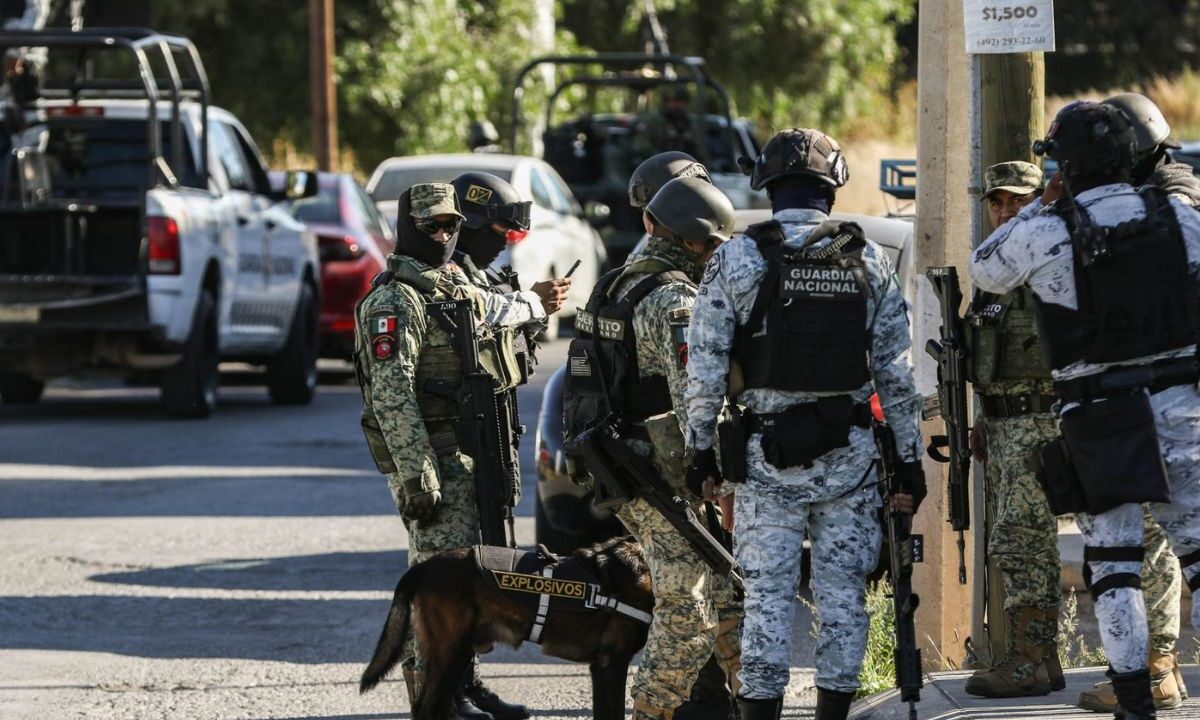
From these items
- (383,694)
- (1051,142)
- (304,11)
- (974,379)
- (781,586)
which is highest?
(304,11)

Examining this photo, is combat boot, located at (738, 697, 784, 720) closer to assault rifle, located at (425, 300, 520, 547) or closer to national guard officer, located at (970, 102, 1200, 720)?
national guard officer, located at (970, 102, 1200, 720)

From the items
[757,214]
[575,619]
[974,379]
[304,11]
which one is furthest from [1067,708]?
[304,11]

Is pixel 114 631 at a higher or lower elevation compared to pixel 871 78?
lower

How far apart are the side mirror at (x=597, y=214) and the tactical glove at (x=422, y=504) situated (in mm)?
14666

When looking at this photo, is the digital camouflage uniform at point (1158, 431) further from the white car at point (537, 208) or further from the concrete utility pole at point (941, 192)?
the white car at point (537, 208)

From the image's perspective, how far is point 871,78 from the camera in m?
37.9

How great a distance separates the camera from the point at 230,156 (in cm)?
1582

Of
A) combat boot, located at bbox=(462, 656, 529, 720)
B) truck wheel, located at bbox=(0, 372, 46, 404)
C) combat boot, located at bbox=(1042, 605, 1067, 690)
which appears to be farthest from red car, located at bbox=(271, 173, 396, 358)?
combat boot, located at bbox=(1042, 605, 1067, 690)

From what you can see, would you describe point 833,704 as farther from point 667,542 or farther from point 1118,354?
point 1118,354

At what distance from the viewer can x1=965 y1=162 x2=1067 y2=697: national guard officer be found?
6371 mm

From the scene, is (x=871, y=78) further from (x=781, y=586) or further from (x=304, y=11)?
(x=781, y=586)

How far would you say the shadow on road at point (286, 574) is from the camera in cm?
947

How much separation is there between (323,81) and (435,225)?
58.6 feet

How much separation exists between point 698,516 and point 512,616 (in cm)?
62
